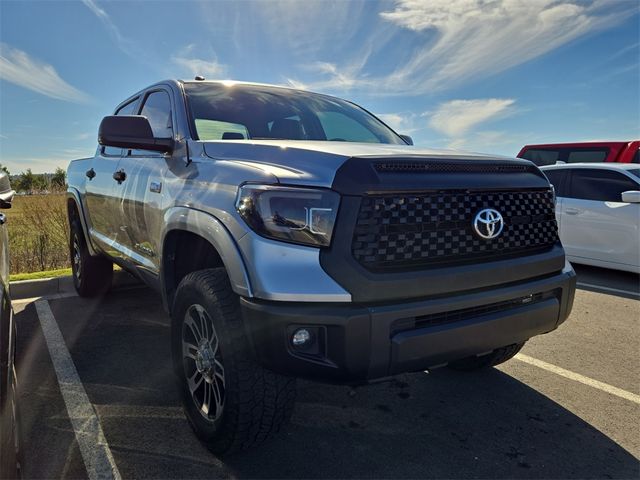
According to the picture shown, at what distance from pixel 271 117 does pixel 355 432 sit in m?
2.04

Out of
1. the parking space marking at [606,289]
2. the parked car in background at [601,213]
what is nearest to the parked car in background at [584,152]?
the parked car in background at [601,213]

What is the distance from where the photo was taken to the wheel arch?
198 centimetres

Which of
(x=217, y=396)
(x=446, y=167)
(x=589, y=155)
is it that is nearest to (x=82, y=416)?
(x=217, y=396)

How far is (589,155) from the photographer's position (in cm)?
1032

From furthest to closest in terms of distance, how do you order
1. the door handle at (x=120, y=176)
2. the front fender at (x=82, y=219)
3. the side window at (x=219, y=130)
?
the front fender at (x=82, y=219)
the door handle at (x=120, y=176)
the side window at (x=219, y=130)

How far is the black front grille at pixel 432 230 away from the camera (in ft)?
6.31

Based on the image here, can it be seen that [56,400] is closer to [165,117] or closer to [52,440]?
[52,440]

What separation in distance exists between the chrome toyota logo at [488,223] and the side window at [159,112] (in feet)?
6.43

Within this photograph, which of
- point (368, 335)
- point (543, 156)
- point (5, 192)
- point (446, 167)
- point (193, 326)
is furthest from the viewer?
point (543, 156)

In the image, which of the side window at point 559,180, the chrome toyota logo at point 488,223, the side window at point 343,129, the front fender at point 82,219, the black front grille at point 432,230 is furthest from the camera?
the side window at point 559,180

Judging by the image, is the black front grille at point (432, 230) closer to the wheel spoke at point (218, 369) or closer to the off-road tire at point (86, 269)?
the wheel spoke at point (218, 369)

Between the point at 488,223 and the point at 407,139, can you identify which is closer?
the point at 488,223

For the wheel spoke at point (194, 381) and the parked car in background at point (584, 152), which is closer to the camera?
the wheel spoke at point (194, 381)

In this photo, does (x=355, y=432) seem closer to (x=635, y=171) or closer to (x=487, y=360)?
(x=487, y=360)
